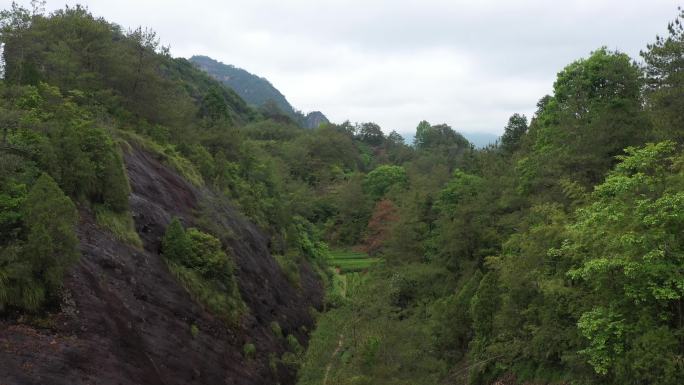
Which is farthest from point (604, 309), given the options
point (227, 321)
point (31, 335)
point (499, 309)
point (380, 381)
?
point (227, 321)

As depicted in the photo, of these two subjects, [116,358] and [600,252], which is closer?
[600,252]

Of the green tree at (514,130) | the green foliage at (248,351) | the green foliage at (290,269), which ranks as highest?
the green tree at (514,130)

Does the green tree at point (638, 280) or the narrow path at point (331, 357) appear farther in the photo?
the narrow path at point (331, 357)

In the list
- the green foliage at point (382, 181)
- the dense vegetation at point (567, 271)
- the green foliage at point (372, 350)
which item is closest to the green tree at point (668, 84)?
the dense vegetation at point (567, 271)

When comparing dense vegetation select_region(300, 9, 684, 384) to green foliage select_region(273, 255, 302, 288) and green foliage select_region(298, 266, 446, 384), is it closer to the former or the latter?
green foliage select_region(298, 266, 446, 384)

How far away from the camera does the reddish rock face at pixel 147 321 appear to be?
12961mm

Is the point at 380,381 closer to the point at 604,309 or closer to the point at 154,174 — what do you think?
the point at 604,309

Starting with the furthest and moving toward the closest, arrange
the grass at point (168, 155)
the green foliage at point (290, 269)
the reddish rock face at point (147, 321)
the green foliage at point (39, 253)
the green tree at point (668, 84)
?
1. the green foliage at point (290, 269)
2. the grass at point (168, 155)
3. the green tree at point (668, 84)
4. the reddish rock face at point (147, 321)
5. the green foliage at point (39, 253)

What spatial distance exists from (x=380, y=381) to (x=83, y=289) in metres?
9.39

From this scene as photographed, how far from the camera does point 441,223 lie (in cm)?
3881

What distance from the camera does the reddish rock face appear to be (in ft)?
42.5

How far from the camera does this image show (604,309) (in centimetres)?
1207

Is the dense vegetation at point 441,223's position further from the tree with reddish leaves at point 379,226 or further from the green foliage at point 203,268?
the tree with reddish leaves at point 379,226

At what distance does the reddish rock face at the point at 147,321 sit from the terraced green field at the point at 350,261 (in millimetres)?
25134
